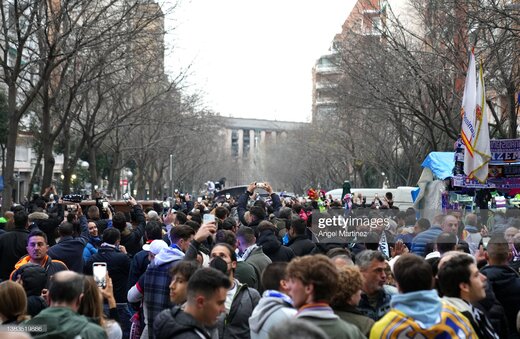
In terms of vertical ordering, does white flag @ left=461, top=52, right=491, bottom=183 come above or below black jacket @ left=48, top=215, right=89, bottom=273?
above

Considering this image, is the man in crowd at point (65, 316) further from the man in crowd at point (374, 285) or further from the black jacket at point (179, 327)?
the man in crowd at point (374, 285)

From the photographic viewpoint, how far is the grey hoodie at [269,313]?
5457mm

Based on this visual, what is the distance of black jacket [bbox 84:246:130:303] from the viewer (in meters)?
10.0

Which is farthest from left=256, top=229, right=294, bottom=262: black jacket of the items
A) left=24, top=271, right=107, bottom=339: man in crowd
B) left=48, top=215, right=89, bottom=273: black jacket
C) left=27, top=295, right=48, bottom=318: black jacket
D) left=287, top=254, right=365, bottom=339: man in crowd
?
left=287, top=254, right=365, bottom=339: man in crowd

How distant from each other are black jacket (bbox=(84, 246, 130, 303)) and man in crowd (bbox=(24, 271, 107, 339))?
463 cm

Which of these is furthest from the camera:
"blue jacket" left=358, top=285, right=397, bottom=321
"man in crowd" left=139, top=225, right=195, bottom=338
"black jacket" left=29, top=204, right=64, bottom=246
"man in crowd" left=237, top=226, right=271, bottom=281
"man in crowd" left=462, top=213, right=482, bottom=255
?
A: "black jacket" left=29, top=204, right=64, bottom=246

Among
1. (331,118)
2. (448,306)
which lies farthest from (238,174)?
(448,306)

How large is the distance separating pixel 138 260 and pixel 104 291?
8.00ft

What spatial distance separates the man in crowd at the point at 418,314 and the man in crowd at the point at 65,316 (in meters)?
1.66

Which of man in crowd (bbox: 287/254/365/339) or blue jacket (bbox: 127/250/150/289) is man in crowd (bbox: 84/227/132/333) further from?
man in crowd (bbox: 287/254/365/339)

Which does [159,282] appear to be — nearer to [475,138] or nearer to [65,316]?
[65,316]

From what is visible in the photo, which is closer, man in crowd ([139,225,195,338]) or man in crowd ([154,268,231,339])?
man in crowd ([154,268,231,339])

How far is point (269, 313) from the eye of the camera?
18.2 ft

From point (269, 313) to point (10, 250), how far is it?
20.7 feet
